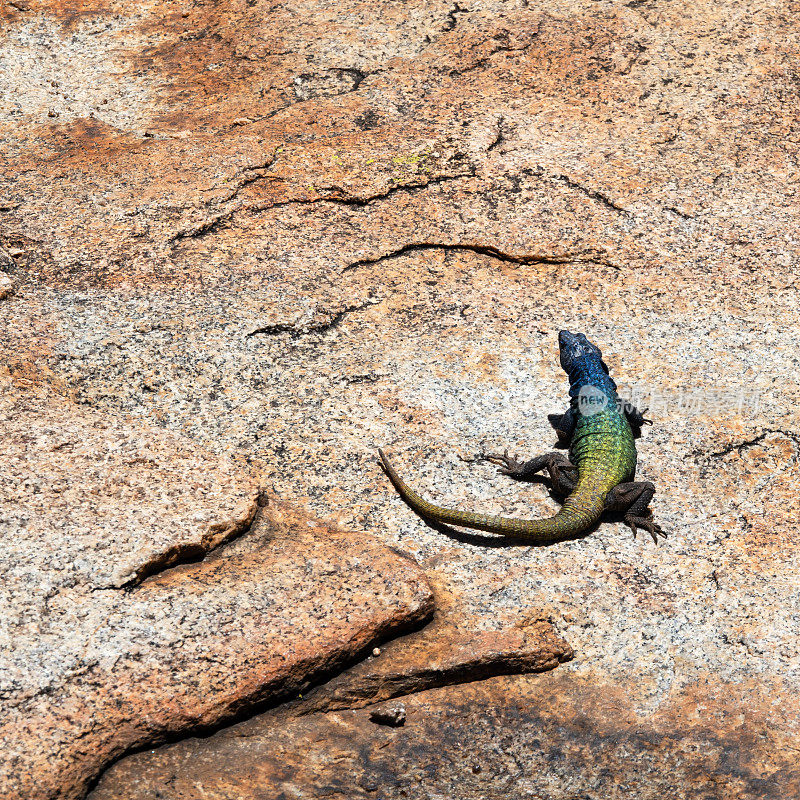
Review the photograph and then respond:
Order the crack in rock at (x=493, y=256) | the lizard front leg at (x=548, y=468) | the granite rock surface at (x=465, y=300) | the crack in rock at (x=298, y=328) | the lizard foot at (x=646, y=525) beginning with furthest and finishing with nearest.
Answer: the crack in rock at (x=493, y=256) < the crack in rock at (x=298, y=328) < the lizard front leg at (x=548, y=468) < the lizard foot at (x=646, y=525) < the granite rock surface at (x=465, y=300)

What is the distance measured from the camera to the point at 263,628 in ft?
11.4

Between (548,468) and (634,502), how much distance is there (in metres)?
0.43

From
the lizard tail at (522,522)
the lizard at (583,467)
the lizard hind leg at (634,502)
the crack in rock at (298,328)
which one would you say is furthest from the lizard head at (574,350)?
the crack in rock at (298,328)

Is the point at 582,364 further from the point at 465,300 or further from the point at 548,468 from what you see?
the point at 465,300

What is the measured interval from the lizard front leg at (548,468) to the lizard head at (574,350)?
1.66 ft

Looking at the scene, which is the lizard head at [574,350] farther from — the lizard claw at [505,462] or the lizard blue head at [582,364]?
the lizard claw at [505,462]

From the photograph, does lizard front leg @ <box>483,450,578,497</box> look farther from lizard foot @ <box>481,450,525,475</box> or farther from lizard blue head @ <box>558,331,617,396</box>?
lizard blue head @ <box>558,331,617,396</box>

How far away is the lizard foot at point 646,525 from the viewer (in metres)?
4.21

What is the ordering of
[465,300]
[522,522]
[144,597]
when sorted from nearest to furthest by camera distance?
[144,597] → [522,522] → [465,300]

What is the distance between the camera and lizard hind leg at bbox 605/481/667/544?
4.25 metres

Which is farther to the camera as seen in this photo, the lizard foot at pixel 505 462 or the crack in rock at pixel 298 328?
the crack in rock at pixel 298 328

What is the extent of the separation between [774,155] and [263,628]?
15.2 feet

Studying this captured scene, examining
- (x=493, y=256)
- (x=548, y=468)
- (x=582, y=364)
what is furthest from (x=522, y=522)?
(x=493, y=256)

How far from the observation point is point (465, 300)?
17.5 feet
